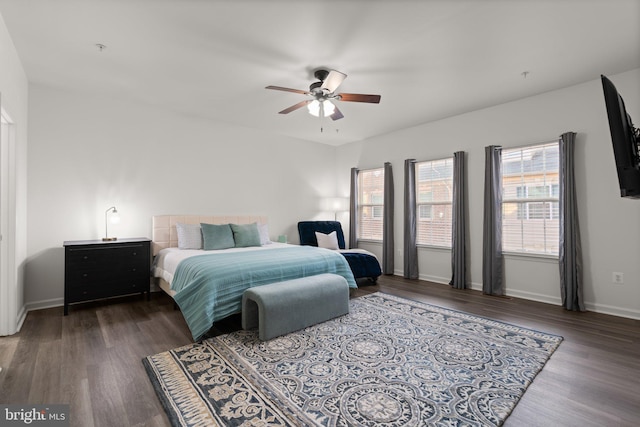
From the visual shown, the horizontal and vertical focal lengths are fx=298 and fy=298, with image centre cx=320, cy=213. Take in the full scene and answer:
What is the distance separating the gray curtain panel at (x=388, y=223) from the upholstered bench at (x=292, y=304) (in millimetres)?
2512

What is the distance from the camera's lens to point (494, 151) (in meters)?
4.25

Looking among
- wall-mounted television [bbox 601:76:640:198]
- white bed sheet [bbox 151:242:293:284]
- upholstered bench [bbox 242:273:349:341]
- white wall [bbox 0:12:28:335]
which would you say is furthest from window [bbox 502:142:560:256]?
white wall [bbox 0:12:28:335]

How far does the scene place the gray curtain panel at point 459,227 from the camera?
14.9 ft

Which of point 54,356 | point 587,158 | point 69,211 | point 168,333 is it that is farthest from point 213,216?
point 587,158

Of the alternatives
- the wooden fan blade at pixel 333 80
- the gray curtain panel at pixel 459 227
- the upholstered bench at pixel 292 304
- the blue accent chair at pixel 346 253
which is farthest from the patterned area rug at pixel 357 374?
the wooden fan blade at pixel 333 80

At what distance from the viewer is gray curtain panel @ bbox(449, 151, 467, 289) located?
454cm

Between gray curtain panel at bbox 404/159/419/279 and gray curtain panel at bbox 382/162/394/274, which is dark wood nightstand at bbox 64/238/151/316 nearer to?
gray curtain panel at bbox 382/162/394/274

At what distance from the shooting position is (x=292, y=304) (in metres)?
2.78

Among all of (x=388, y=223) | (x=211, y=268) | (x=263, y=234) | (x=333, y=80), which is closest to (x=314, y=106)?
(x=333, y=80)

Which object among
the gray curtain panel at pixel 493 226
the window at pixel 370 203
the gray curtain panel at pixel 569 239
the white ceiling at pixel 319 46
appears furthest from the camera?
the window at pixel 370 203

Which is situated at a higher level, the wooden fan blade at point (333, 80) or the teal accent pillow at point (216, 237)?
the wooden fan blade at point (333, 80)

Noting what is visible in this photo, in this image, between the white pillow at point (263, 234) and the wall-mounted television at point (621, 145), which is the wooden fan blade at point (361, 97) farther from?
the white pillow at point (263, 234)

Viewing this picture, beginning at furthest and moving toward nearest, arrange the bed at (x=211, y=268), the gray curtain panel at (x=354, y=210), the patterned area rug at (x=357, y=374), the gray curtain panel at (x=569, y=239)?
the gray curtain panel at (x=354, y=210) < the gray curtain panel at (x=569, y=239) < the bed at (x=211, y=268) < the patterned area rug at (x=357, y=374)

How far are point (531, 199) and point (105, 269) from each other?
18.1 feet
